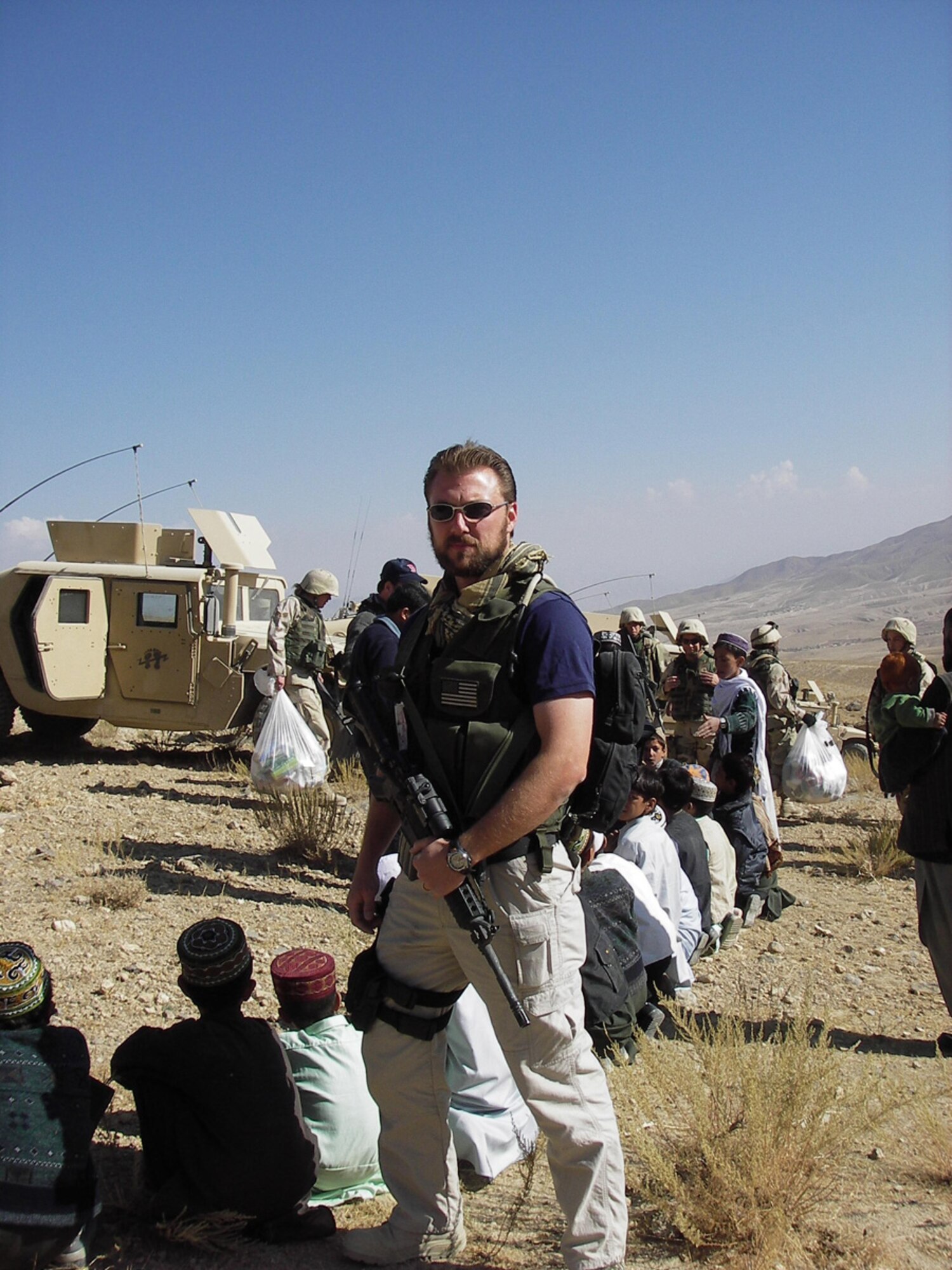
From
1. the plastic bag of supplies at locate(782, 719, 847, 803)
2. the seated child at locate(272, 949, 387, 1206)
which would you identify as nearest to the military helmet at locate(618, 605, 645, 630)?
the plastic bag of supplies at locate(782, 719, 847, 803)

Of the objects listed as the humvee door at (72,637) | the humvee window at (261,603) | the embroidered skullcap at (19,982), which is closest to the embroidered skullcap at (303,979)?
the embroidered skullcap at (19,982)

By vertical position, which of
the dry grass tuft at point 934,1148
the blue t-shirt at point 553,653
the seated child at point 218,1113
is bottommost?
the dry grass tuft at point 934,1148

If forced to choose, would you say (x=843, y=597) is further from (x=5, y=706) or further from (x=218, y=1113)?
(x=218, y=1113)

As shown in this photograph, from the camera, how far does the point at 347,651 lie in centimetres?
663

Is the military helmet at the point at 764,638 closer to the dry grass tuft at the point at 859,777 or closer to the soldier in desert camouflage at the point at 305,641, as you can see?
the dry grass tuft at the point at 859,777

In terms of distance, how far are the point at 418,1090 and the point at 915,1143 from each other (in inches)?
70.1

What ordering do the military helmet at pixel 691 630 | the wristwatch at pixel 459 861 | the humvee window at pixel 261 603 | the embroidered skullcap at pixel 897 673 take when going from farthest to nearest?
the humvee window at pixel 261 603 → the military helmet at pixel 691 630 → the embroidered skullcap at pixel 897 673 → the wristwatch at pixel 459 861

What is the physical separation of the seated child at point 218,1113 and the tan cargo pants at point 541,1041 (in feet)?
1.22

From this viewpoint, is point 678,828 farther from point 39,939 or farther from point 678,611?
point 678,611

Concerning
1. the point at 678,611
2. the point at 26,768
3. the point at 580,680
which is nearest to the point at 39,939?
the point at 580,680

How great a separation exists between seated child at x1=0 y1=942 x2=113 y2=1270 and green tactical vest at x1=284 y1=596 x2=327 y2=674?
17.2 ft

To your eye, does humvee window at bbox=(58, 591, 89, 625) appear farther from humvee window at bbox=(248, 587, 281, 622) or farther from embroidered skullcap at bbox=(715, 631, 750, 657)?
embroidered skullcap at bbox=(715, 631, 750, 657)

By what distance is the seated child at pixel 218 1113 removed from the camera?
8.36ft

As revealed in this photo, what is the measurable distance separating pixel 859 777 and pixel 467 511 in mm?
10007
